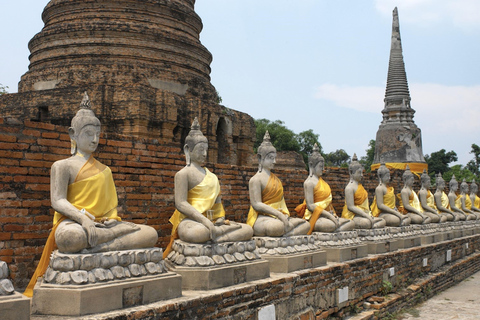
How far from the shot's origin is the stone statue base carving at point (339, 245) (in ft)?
23.4

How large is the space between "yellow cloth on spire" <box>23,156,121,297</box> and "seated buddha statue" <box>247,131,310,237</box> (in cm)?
226

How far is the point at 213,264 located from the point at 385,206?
5848mm

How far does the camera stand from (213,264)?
189 inches

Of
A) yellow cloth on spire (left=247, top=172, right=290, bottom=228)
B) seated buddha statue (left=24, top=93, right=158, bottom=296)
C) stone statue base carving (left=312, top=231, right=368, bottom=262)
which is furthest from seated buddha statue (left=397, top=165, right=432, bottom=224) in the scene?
seated buddha statue (left=24, top=93, right=158, bottom=296)

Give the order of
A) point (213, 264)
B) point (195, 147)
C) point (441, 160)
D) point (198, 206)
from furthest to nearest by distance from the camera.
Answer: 1. point (441, 160)
2. point (195, 147)
3. point (198, 206)
4. point (213, 264)

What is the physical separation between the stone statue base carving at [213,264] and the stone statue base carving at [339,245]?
6.60ft

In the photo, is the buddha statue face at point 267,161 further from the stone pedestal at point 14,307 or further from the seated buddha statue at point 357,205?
the stone pedestal at point 14,307

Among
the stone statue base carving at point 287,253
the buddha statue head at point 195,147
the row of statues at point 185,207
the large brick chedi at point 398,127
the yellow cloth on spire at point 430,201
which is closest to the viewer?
the row of statues at point 185,207

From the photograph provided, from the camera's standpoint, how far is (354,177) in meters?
8.82

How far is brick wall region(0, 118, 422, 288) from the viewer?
4.74 metres

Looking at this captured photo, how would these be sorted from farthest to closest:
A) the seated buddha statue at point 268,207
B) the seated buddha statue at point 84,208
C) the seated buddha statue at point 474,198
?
the seated buddha statue at point 474,198
the seated buddha statue at point 268,207
the seated buddha statue at point 84,208

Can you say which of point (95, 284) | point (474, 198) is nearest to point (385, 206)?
point (95, 284)

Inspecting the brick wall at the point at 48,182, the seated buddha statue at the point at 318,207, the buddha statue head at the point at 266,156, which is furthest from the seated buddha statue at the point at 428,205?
the buddha statue head at the point at 266,156

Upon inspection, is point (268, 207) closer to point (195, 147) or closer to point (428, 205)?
point (195, 147)
